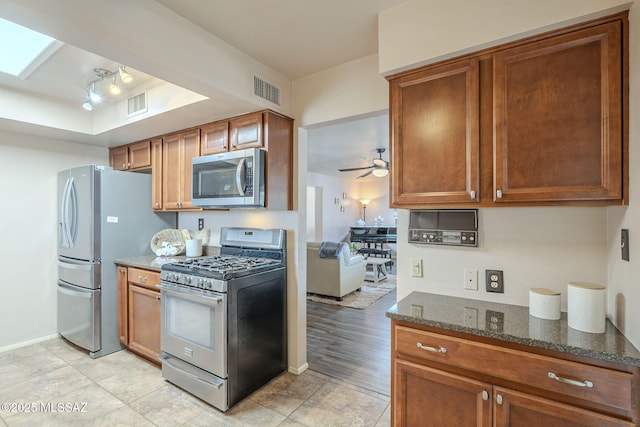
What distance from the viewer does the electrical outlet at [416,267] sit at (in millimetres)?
1914

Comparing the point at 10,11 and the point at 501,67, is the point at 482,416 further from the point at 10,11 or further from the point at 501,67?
the point at 10,11

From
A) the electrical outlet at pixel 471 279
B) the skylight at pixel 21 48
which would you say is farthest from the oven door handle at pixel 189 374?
the skylight at pixel 21 48

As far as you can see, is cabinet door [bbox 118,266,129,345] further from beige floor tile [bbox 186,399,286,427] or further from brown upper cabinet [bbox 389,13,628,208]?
brown upper cabinet [bbox 389,13,628,208]

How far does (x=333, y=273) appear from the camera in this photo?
15.6 ft

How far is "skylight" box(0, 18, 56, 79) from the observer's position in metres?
2.07

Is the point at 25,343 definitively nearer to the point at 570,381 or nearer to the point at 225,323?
the point at 225,323

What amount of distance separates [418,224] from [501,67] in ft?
3.01

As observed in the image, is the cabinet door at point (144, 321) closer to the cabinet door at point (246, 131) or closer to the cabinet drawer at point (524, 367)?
the cabinet door at point (246, 131)

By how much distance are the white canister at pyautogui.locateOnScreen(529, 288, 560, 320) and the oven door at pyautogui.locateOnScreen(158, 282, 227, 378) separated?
1772mm

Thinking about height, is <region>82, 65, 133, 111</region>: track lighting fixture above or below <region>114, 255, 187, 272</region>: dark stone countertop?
above

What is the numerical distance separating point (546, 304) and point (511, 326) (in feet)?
0.81

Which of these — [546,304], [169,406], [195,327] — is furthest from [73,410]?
[546,304]

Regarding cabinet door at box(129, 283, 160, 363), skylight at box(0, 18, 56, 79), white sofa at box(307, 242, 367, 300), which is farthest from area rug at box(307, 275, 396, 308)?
skylight at box(0, 18, 56, 79)

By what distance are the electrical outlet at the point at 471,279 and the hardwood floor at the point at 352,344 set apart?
3.74ft
